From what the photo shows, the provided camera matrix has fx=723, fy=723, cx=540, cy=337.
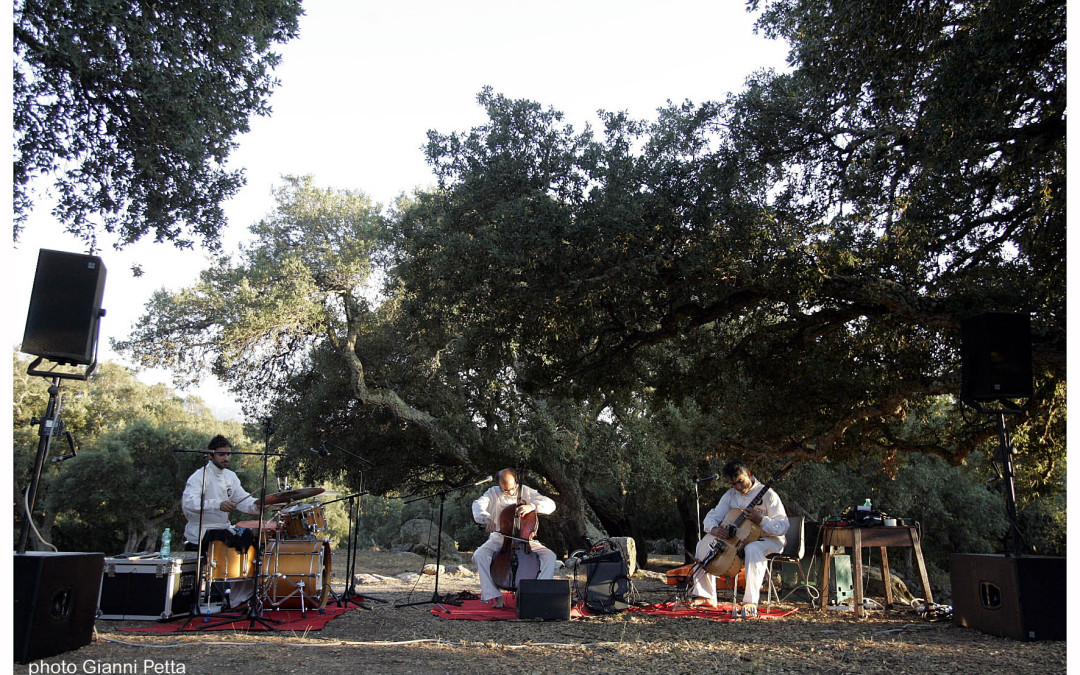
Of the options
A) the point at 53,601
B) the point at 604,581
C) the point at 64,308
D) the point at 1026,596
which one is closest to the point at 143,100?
the point at 64,308

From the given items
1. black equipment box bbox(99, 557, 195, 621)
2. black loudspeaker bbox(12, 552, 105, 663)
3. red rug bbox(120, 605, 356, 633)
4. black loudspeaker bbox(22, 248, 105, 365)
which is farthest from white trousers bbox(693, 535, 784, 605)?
black loudspeaker bbox(22, 248, 105, 365)

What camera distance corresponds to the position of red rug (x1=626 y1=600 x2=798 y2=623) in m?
6.34

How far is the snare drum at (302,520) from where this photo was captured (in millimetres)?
6414

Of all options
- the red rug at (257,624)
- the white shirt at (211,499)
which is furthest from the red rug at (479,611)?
the white shirt at (211,499)

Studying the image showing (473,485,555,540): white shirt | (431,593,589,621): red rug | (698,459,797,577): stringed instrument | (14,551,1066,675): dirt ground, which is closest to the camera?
(14,551,1066,675): dirt ground

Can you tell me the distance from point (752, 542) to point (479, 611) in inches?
104

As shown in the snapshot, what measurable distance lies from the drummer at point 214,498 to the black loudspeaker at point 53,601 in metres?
1.86

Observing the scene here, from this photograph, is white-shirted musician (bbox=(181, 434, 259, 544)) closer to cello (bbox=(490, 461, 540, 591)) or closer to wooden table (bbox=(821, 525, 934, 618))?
cello (bbox=(490, 461, 540, 591))

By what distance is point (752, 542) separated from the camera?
22.4ft

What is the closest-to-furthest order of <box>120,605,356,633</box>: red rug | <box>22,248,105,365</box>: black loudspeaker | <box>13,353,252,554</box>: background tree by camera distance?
<box>22,248,105,365</box>: black loudspeaker → <box>120,605,356,633</box>: red rug → <box>13,353,252,554</box>: background tree

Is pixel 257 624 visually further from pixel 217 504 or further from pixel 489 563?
pixel 489 563

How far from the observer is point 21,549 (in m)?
4.16

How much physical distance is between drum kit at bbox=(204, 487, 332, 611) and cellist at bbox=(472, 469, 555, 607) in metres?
1.49

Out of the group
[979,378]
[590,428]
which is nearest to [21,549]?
[979,378]
